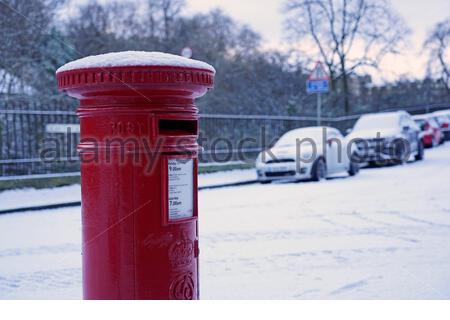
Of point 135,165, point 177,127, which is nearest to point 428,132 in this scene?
point 177,127

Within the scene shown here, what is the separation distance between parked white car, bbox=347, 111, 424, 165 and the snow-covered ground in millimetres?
6634

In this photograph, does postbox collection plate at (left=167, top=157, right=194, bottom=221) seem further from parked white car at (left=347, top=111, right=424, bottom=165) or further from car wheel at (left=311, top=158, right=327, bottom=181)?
parked white car at (left=347, top=111, right=424, bottom=165)

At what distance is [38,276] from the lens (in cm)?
494

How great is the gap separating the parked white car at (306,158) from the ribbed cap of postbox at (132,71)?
10257mm

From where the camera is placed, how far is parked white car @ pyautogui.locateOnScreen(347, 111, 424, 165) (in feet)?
55.7

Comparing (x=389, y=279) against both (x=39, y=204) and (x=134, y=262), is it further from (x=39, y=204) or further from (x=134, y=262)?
(x=39, y=204)

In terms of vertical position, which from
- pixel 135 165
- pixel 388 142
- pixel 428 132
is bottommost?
pixel 135 165

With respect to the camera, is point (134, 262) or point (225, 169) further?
point (225, 169)

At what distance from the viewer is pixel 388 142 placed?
17.2 metres

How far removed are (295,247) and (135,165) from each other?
3599 millimetres

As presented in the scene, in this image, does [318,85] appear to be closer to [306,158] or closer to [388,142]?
[388,142]

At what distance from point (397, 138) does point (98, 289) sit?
1566cm

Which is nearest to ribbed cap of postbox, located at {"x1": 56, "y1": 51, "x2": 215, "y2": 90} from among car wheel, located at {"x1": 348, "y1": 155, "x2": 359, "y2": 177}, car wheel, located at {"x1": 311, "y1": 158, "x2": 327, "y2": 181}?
car wheel, located at {"x1": 311, "y1": 158, "x2": 327, "y2": 181}

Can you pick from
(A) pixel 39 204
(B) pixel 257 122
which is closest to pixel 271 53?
(B) pixel 257 122
